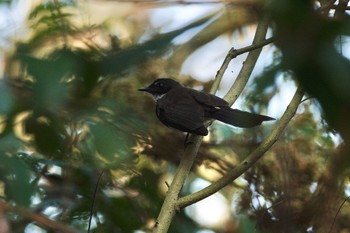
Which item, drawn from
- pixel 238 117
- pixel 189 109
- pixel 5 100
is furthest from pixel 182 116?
pixel 5 100

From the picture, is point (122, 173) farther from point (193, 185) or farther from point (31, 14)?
point (31, 14)

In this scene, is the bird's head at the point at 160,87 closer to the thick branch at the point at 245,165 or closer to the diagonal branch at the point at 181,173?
the diagonal branch at the point at 181,173

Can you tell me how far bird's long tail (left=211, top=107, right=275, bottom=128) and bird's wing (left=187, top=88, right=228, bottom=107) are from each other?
1.7 inches

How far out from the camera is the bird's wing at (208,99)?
320 cm

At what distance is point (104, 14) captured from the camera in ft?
7.23

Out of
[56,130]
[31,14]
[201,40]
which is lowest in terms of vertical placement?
[56,130]

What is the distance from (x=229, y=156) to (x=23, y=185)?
2068 millimetres

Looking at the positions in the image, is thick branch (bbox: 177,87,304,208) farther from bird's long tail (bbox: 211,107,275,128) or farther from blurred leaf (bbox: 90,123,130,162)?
blurred leaf (bbox: 90,123,130,162)

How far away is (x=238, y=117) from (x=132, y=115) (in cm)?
85

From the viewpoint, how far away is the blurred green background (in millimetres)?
1084

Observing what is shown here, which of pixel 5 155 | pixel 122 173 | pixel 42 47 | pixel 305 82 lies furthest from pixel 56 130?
pixel 305 82

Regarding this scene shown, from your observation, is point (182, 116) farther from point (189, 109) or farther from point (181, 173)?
point (181, 173)

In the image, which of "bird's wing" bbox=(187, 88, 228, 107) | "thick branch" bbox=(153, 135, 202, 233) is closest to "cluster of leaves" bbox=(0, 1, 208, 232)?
"thick branch" bbox=(153, 135, 202, 233)

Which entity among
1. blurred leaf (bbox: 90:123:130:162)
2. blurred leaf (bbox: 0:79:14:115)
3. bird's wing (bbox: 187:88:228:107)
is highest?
bird's wing (bbox: 187:88:228:107)
